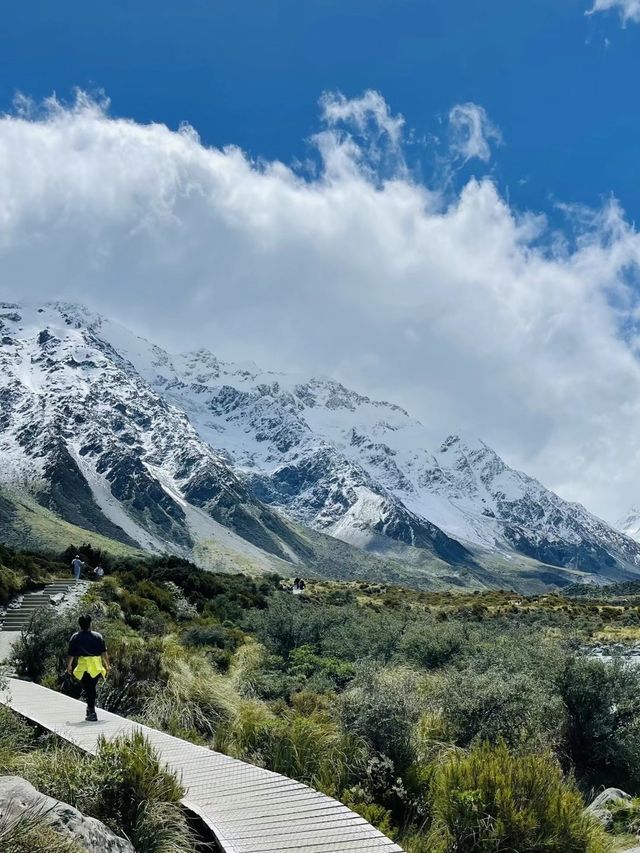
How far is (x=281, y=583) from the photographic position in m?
62.4

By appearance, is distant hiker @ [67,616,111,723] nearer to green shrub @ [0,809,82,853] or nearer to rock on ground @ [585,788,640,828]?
green shrub @ [0,809,82,853]

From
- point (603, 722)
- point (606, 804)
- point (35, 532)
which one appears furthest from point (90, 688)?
point (35, 532)

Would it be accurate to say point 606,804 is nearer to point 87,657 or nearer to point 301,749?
point 301,749

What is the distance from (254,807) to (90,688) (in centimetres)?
501

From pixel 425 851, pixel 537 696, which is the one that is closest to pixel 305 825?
pixel 425 851

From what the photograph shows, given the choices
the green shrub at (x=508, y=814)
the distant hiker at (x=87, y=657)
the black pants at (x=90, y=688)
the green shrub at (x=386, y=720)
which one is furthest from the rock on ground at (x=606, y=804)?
the distant hiker at (x=87, y=657)

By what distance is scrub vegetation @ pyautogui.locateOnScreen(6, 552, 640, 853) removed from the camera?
6250mm

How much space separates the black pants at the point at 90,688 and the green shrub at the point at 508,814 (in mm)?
5679

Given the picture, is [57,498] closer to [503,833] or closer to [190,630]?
[190,630]

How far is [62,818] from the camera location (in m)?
4.73

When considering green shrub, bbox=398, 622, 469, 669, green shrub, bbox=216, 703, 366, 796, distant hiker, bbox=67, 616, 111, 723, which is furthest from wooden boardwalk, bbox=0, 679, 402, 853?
green shrub, bbox=398, 622, 469, 669

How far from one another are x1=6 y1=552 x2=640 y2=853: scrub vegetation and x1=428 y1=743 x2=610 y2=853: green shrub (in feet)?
0.05

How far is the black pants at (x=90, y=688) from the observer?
10.2 metres

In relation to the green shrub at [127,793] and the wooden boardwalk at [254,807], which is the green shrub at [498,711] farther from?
the green shrub at [127,793]
